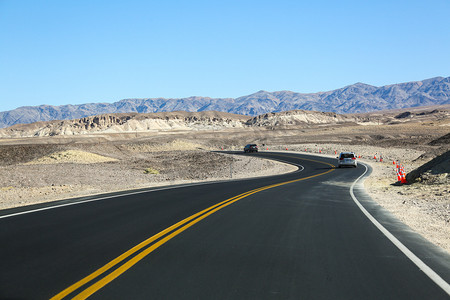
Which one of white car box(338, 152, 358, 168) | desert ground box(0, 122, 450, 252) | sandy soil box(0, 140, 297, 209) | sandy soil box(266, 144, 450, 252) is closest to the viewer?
sandy soil box(266, 144, 450, 252)

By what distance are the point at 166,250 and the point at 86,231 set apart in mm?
2347

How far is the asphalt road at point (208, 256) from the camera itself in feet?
17.5

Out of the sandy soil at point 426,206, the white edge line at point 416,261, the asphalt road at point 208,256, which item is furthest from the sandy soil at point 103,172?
the sandy soil at point 426,206

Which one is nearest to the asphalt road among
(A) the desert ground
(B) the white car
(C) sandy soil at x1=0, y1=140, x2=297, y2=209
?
(A) the desert ground

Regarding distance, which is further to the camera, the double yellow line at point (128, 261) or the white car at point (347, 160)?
the white car at point (347, 160)

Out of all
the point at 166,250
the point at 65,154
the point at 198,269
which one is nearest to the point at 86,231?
the point at 166,250

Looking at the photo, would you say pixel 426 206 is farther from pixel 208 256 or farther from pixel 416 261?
pixel 208 256

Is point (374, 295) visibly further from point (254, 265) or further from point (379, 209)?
point (379, 209)

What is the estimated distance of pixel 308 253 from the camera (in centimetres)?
725

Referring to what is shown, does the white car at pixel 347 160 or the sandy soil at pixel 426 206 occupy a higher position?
the sandy soil at pixel 426 206

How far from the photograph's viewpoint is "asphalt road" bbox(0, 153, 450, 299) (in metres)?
5.33

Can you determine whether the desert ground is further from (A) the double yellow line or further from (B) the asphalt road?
(A) the double yellow line

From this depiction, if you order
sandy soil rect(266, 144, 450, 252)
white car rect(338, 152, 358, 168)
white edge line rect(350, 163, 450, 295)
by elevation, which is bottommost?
white car rect(338, 152, 358, 168)

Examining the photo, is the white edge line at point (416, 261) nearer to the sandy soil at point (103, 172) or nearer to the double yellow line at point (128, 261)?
the double yellow line at point (128, 261)
